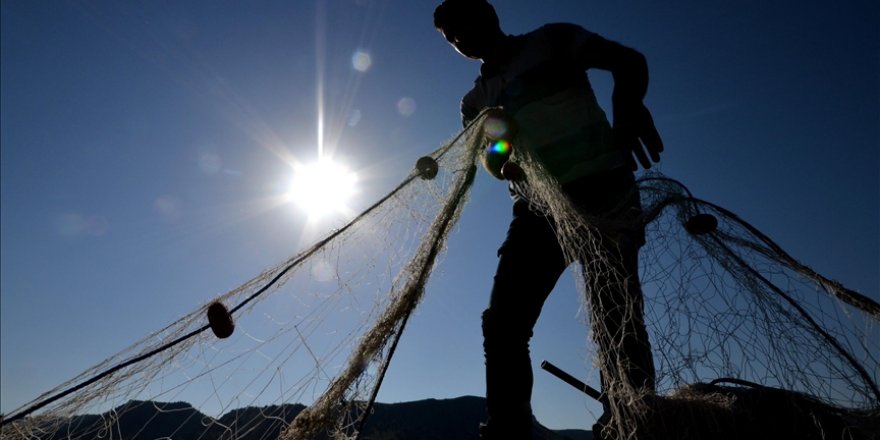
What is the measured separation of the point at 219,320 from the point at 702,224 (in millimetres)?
2654

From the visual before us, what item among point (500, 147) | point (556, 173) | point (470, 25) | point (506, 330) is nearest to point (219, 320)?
point (506, 330)

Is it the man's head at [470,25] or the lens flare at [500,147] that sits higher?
the man's head at [470,25]

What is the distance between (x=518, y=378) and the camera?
2051 millimetres

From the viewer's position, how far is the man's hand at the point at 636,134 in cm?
232

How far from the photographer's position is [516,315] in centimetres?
216

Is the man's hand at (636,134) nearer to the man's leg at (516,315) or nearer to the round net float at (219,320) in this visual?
the man's leg at (516,315)

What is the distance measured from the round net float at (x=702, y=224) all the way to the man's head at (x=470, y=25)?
5.73 ft

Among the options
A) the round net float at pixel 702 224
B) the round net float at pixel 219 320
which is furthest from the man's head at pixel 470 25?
the round net float at pixel 219 320

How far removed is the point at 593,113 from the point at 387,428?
240ft

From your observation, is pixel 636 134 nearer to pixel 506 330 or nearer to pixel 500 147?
pixel 500 147

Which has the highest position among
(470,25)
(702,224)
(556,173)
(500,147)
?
(470,25)

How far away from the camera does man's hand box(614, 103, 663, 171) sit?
232cm

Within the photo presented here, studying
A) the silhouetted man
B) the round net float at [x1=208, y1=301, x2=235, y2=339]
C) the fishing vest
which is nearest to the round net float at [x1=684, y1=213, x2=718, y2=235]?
the silhouetted man

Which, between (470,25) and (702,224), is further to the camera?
(470,25)
